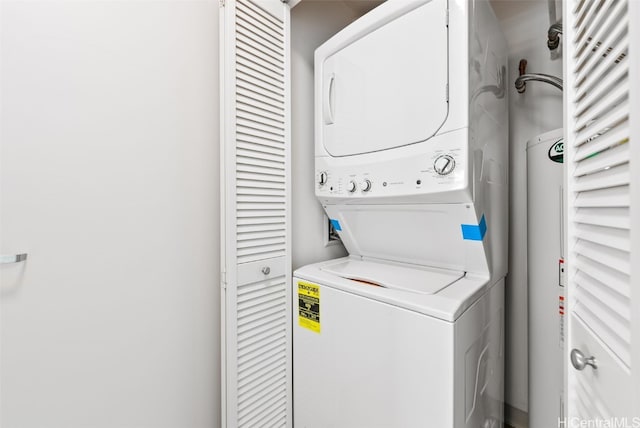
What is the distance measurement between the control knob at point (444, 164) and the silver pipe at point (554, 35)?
1.20m

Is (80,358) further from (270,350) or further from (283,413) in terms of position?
(283,413)

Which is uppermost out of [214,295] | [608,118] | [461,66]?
[461,66]

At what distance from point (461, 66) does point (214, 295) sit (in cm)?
155

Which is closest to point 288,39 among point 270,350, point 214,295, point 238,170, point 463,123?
point 238,170

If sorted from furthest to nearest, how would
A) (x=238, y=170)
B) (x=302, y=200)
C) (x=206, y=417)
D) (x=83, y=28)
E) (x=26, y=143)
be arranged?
(x=302, y=200) < (x=206, y=417) < (x=238, y=170) < (x=83, y=28) < (x=26, y=143)

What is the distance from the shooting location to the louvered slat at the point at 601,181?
0.57 metres

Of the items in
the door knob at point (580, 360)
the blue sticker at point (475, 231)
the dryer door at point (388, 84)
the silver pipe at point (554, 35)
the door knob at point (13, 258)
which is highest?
the silver pipe at point (554, 35)

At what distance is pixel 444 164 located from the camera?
1156 millimetres

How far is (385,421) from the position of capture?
3.86 feet

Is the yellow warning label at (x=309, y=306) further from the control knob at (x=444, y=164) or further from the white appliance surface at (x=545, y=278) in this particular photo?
the white appliance surface at (x=545, y=278)

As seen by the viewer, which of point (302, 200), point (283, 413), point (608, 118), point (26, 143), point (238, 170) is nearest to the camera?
point (608, 118)

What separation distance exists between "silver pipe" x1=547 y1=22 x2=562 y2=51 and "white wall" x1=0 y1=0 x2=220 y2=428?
1.87 metres

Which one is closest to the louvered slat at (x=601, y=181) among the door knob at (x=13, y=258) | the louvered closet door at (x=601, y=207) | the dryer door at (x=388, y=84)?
the louvered closet door at (x=601, y=207)

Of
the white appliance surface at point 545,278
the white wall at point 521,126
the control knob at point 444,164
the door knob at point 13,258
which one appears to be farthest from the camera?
the white wall at point 521,126
